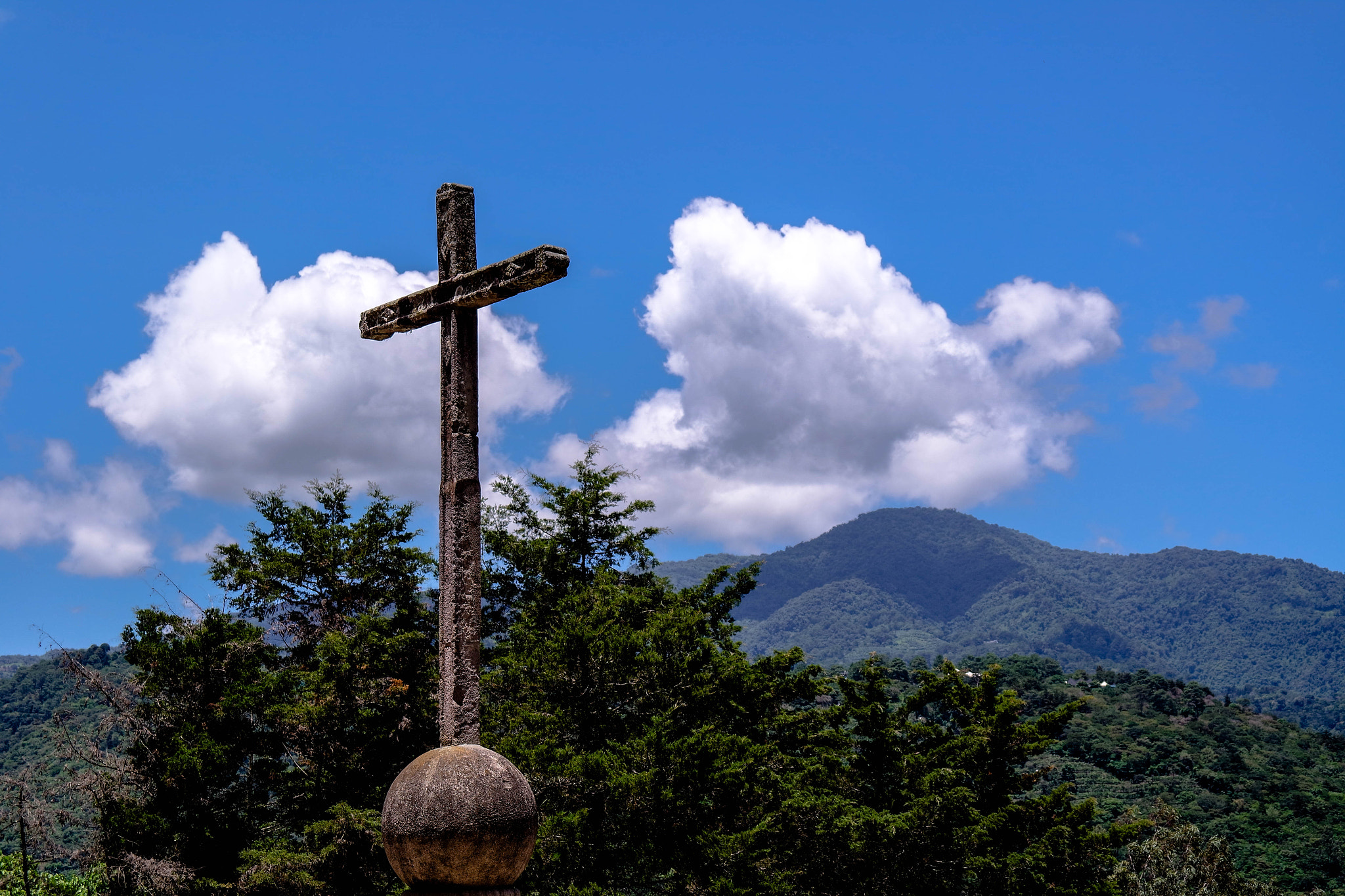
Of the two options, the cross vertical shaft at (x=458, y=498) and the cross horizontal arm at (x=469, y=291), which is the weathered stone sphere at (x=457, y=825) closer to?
the cross vertical shaft at (x=458, y=498)

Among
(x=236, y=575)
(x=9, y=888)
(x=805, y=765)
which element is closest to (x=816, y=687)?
(x=805, y=765)

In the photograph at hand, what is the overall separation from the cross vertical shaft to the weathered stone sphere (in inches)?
34.9

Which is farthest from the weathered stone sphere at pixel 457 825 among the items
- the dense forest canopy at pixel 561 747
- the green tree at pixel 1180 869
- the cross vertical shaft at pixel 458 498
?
the green tree at pixel 1180 869

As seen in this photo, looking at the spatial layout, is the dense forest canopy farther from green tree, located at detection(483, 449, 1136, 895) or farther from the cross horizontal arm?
the cross horizontal arm

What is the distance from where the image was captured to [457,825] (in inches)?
279

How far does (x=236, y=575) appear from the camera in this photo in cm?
2881

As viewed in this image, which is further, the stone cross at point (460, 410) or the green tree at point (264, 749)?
the green tree at point (264, 749)

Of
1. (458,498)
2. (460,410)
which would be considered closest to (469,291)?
(460,410)

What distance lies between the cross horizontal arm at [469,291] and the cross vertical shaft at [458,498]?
125 millimetres

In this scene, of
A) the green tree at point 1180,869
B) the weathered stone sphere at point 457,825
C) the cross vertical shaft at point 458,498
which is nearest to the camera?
the weathered stone sphere at point 457,825

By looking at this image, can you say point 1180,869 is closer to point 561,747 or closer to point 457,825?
point 561,747

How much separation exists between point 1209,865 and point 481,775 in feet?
101

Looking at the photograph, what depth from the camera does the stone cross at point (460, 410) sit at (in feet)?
27.9

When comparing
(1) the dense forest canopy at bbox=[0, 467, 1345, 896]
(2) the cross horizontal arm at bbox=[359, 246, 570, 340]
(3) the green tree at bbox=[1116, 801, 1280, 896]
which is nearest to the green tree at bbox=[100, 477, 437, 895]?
(1) the dense forest canopy at bbox=[0, 467, 1345, 896]
